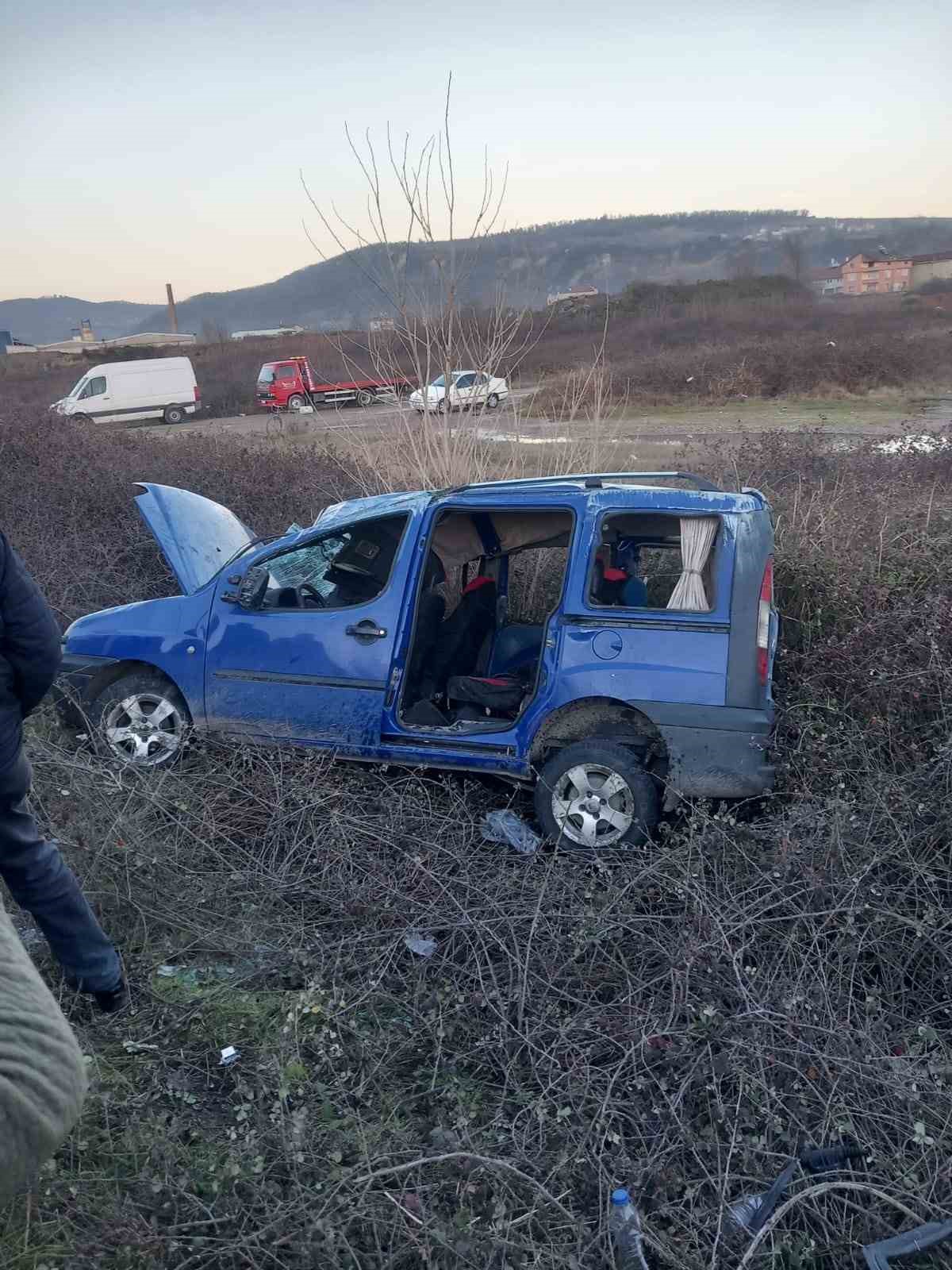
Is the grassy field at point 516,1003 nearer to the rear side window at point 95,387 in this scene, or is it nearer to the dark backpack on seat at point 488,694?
the dark backpack on seat at point 488,694

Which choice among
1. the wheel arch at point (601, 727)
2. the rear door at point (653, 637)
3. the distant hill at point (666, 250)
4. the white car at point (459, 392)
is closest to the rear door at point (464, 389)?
the white car at point (459, 392)

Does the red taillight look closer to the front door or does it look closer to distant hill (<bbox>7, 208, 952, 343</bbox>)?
the front door

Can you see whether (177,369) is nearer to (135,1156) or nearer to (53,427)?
(53,427)

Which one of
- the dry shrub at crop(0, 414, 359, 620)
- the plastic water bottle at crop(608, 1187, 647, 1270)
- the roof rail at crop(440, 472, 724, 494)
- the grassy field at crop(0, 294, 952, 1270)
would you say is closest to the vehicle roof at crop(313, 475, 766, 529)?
the roof rail at crop(440, 472, 724, 494)

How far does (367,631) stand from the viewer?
187 inches

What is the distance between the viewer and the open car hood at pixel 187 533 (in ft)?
17.1


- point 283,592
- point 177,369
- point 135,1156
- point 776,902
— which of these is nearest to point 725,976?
point 776,902

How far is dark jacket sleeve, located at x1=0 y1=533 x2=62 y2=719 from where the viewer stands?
2.91 metres

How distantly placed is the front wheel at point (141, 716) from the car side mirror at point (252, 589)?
69 centimetres

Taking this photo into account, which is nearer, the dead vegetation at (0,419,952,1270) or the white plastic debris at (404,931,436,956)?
the dead vegetation at (0,419,952,1270)

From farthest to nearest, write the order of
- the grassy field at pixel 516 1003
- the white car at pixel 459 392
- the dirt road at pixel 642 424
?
1. the dirt road at pixel 642 424
2. the white car at pixel 459 392
3. the grassy field at pixel 516 1003

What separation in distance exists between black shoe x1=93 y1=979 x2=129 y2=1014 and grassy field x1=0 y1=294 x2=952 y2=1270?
0.17ft

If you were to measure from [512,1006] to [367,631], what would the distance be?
2.08 meters

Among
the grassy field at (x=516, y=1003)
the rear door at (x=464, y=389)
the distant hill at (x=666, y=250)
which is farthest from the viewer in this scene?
the distant hill at (x=666, y=250)
